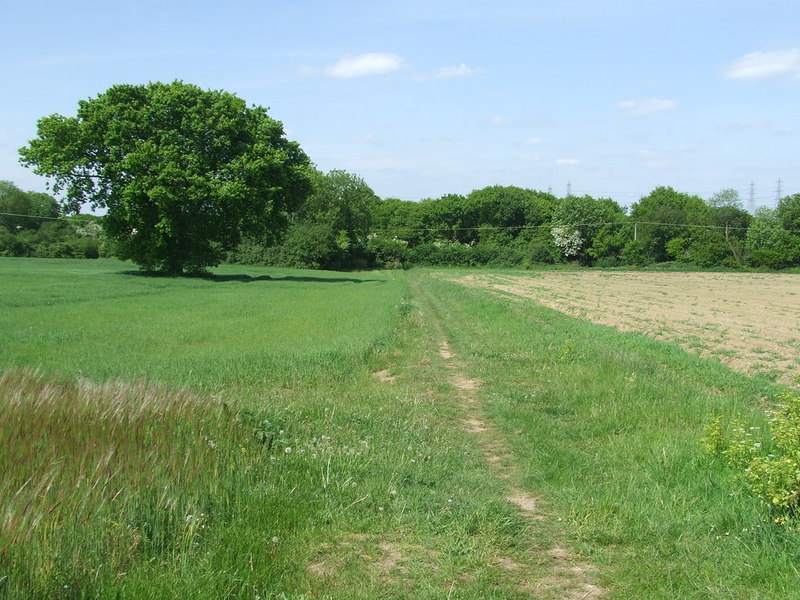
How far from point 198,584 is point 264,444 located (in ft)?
9.34

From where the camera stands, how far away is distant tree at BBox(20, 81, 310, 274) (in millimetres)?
44938

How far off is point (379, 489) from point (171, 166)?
4252 cm

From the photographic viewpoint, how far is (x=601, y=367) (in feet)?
42.1

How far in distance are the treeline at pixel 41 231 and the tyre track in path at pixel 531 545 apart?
7857 centimetres

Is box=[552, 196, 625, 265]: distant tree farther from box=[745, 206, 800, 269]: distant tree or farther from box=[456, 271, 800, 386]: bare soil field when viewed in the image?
box=[456, 271, 800, 386]: bare soil field

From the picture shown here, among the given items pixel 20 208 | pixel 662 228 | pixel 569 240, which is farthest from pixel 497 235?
pixel 20 208

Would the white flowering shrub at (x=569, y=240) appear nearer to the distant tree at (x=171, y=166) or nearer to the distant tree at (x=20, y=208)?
the distant tree at (x=171, y=166)

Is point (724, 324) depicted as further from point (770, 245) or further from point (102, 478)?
point (770, 245)

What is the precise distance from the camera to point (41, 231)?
92438 millimetres

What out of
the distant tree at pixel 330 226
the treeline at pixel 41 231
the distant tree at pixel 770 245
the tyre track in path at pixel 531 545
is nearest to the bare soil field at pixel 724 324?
the tyre track in path at pixel 531 545

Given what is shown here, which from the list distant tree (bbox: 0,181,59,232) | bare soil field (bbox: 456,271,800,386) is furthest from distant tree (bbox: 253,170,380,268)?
bare soil field (bbox: 456,271,800,386)

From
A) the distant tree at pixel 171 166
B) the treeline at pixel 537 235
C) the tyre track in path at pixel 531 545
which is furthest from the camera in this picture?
the treeline at pixel 537 235

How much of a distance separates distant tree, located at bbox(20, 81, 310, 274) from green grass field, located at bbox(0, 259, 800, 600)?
35.3m

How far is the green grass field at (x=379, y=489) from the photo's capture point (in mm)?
4477
